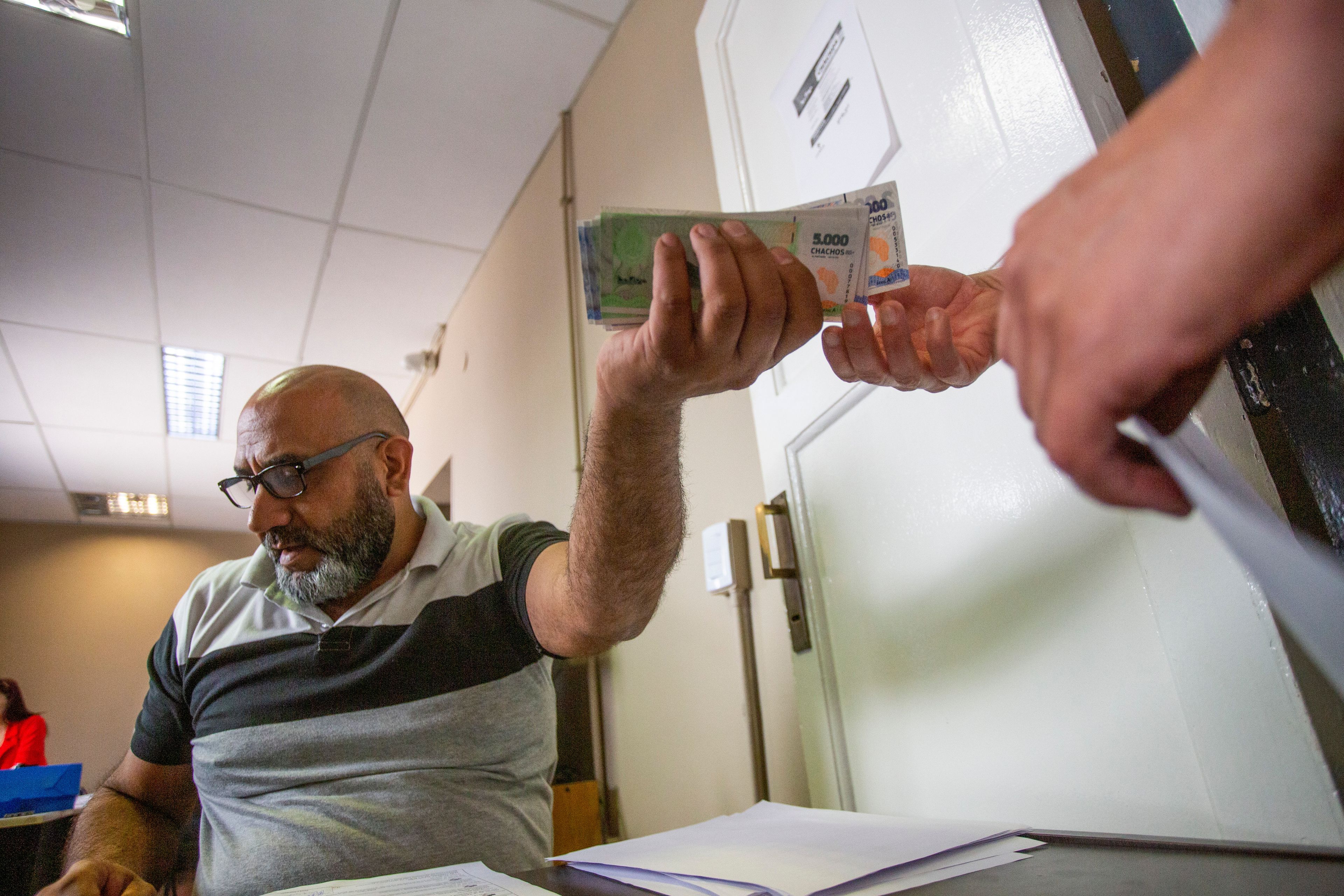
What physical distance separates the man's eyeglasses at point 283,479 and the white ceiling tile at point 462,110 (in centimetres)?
149

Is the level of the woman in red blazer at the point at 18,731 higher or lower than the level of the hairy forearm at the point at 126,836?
higher

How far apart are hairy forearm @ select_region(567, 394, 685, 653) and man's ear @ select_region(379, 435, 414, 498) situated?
1.89ft

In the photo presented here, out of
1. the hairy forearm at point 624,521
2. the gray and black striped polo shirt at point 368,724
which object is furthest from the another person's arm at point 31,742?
the hairy forearm at point 624,521

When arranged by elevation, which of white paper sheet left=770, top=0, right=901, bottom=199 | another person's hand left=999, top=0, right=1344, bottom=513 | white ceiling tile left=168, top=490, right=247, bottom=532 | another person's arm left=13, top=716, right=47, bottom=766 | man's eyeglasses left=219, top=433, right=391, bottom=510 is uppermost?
white ceiling tile left=168, top=490, right=247, bottom=532

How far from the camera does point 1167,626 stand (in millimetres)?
535

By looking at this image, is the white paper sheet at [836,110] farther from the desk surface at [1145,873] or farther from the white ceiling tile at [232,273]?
the white ceiling tile at [232,273]

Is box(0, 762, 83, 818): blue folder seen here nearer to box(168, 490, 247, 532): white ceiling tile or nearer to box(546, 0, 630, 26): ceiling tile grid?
box(546, 0, 630, 26): ceiling tile grid

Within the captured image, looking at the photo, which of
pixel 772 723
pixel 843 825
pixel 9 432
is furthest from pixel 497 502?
pixel 9 432


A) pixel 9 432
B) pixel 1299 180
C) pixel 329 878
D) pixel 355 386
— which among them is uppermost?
pixel 9 432

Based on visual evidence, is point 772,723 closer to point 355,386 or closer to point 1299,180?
point 355,386

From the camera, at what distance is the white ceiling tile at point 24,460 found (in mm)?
4242

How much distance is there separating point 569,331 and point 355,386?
2.86ft

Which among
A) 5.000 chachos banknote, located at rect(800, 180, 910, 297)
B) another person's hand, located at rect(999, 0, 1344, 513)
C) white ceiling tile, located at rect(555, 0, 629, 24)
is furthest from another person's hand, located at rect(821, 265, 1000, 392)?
white ceiling tile, located at rect(555, 0, 629, 24)

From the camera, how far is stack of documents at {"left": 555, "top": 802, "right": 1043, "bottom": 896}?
47 cm
